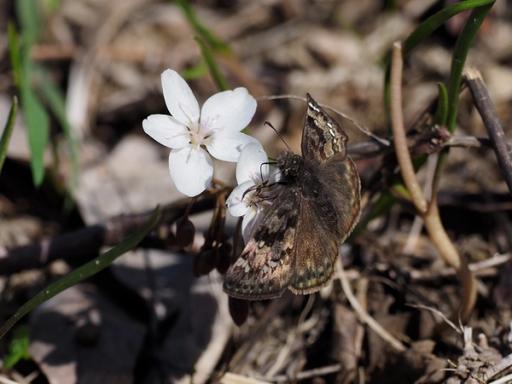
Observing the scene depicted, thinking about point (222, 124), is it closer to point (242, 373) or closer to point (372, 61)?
point (242, 373)

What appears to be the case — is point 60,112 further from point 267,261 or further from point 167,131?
point 267,261

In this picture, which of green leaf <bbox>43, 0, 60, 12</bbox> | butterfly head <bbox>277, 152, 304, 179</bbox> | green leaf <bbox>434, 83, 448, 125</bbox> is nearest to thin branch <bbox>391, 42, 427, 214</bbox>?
green leaf <bbox>434, 83, 448, 125</bbox>

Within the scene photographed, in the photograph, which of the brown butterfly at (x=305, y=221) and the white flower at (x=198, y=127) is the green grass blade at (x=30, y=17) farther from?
the brown butterfly at (x=305, y=221)

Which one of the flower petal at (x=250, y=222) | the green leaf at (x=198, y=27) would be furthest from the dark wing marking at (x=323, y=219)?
the green leaf at (x=198, y=27)

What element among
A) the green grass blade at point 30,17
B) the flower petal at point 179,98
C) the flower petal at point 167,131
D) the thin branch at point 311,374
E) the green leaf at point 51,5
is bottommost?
the thin branch at point 311,374

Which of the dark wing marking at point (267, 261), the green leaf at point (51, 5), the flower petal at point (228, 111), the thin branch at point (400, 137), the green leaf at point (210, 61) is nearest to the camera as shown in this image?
the dark wing marking at point (267, 261)

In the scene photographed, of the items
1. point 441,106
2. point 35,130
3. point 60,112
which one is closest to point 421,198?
point 441,106

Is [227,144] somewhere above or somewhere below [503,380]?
above
